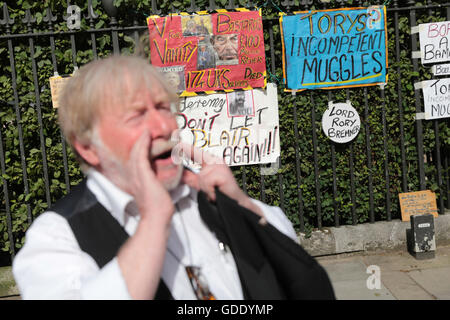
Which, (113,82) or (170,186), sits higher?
(113,82)

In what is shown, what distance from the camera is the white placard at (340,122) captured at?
465 centimetres

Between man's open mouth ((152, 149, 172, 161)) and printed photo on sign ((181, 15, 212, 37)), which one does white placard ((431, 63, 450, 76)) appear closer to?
printed photo on sign ((181, 15, 212, 37))

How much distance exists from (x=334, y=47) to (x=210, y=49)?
1262 mm

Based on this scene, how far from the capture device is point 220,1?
4.59 m

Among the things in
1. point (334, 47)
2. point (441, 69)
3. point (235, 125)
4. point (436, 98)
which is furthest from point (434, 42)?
point (235, 125)

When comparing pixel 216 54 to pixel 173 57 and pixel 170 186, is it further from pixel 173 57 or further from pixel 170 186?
pixel 170 186

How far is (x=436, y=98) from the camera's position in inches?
187

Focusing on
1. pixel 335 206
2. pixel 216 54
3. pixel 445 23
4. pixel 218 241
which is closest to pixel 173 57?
pixel 216 54

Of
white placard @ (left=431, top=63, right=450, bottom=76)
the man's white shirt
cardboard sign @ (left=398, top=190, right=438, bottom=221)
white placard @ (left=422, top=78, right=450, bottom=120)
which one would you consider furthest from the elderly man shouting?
white placard @ (left=431, top=63, right=450, bottom=76)

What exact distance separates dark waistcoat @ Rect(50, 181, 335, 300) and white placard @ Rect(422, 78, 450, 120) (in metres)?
4.05

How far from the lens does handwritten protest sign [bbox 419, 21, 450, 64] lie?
469 centimetres

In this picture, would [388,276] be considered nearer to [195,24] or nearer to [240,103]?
[240,103]

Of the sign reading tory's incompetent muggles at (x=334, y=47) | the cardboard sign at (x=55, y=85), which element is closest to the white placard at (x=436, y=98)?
the sign reading tory's incompetent muggles at (x=334, y=47)
